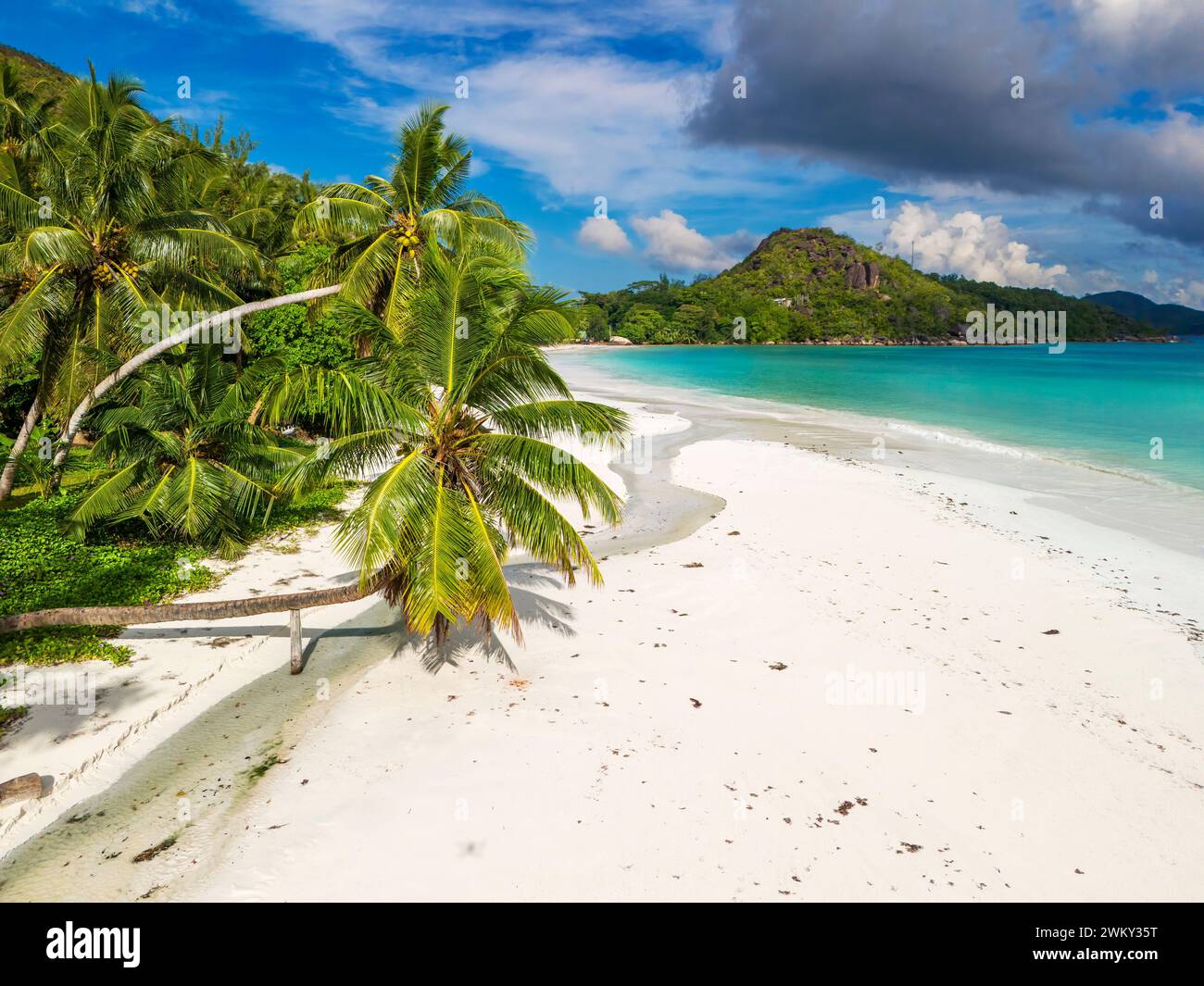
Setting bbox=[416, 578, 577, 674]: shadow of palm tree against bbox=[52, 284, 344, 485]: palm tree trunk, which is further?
bbox=[52, 284, 344, 485]: palm tree trunk

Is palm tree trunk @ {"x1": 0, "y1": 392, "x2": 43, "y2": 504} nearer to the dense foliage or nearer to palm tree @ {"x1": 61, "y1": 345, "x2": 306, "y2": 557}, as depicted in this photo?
the dense foliage

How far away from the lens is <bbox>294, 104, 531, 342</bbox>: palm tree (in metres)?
13.7

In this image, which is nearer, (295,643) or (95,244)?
(295,643)

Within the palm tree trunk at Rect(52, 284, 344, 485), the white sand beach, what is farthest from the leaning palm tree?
the palm tree trunk at Rect(52, 284, 344, 485)

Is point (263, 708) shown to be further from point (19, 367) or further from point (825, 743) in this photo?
point (19, 367)

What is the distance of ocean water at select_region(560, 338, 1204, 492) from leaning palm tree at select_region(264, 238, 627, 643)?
23.1 metres

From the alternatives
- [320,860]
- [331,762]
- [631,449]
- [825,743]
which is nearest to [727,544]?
[825,743]

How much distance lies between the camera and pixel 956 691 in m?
8.27

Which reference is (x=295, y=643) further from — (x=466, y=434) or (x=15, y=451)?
(x=15, y=451)

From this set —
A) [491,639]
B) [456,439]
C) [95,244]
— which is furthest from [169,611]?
[95,244]

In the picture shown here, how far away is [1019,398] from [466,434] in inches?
2054

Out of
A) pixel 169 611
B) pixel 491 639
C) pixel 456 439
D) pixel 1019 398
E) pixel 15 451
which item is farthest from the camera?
pixel 1019 398

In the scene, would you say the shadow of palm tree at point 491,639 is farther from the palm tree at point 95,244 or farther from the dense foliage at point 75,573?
the palm tree at point 95,244

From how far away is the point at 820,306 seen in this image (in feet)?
561
